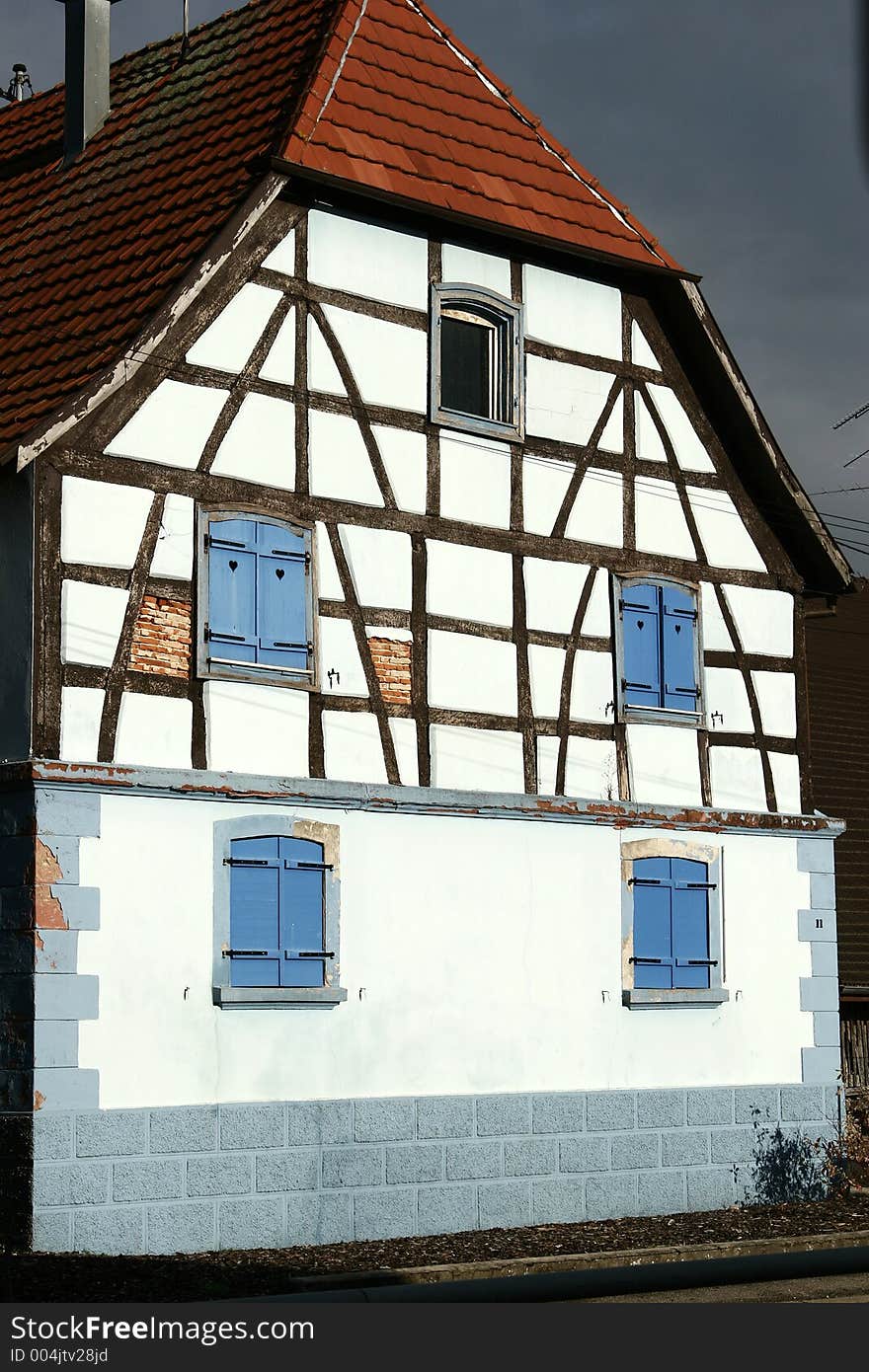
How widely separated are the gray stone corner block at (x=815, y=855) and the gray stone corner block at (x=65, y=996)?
765cm

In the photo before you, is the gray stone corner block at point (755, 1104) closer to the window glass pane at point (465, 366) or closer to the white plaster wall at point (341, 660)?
the white plaster wall at point (341, 660)

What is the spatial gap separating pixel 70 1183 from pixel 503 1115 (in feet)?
13.1

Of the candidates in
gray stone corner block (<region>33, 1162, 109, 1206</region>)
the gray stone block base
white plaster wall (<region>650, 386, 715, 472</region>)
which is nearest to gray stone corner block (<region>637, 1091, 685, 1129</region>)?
the gray stone block base

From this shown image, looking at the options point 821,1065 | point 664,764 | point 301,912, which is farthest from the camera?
point 821,1065

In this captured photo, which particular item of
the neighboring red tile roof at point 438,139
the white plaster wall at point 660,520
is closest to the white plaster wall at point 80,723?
the neighboring red tile roof at point 438,139

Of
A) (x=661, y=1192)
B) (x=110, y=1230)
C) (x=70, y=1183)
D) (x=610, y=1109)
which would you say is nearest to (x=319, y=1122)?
(x=110, y=1230)

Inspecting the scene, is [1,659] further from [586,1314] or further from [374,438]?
[586,1314]

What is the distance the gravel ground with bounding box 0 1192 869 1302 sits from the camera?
12.3m

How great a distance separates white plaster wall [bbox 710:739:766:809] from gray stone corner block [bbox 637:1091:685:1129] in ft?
8.74

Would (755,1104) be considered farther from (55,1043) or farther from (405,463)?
(55,1043)

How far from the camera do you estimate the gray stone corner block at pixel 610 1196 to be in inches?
671

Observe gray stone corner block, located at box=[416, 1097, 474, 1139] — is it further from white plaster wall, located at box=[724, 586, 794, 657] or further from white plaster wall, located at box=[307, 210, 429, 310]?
white plaster wall, located at box=[307, 210, 429, 310]

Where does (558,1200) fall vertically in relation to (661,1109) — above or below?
below

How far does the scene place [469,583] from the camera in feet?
56.4
